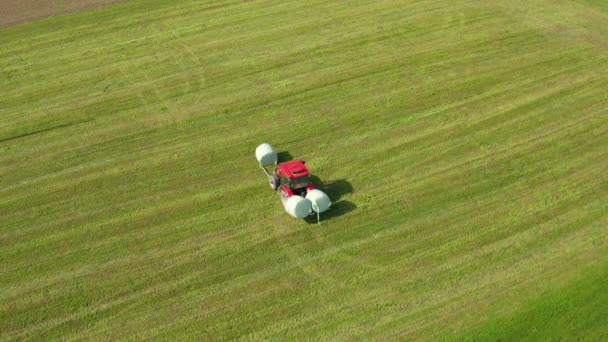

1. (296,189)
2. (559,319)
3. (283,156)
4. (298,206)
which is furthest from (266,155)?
(559,319)

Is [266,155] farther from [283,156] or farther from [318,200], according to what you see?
[318,200]

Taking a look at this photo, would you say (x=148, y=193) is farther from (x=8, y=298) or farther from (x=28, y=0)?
(x=28, y=0)

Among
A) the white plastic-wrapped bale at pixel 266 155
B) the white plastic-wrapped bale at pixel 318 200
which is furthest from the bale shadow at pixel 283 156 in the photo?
the white plastic-wrapped bale at pixel 318 200

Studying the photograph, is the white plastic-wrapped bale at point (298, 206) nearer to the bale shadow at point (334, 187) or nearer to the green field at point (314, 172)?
the green field at point (314, 172)

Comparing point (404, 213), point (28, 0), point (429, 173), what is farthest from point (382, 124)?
point (28, 0)

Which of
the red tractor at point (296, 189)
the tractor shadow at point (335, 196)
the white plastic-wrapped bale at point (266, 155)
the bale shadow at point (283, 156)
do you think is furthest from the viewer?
the bale shadow at point (283, 156)

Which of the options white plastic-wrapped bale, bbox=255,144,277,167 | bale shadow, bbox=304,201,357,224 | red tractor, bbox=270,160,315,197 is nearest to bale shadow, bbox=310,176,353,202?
bale shadow, bbox=304,201,357,224
